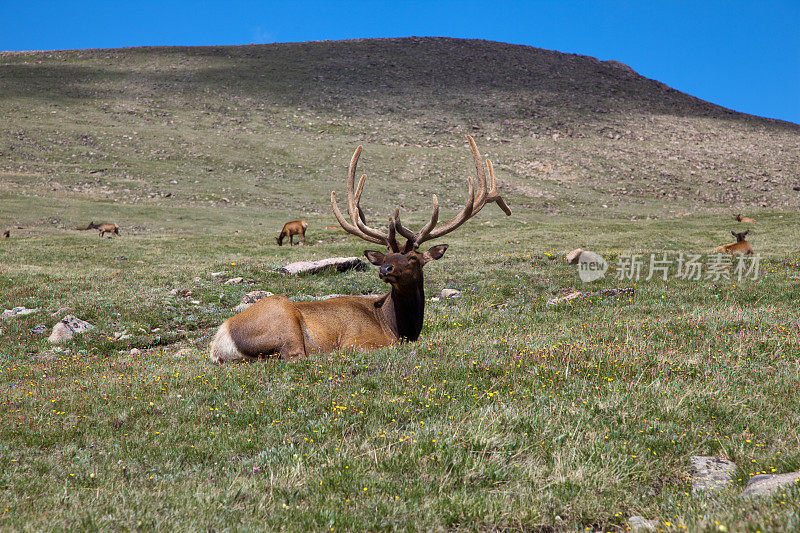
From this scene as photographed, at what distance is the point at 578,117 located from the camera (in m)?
81.6

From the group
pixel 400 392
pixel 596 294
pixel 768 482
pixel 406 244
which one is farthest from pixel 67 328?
pixel 768 482

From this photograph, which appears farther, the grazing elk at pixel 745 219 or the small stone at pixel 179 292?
the grazing elk at pixel 745 219

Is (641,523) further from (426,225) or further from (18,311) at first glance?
(18,311)

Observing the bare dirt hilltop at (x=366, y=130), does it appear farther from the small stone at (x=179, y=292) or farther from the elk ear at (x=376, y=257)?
the elk ear at (x=376, y=257)

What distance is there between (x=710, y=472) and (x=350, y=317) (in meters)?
6.29

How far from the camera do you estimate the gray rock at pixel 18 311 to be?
13317 millimetres

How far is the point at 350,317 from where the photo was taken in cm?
964

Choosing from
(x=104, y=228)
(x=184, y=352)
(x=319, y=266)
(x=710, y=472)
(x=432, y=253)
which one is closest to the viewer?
(x=710, y=472)

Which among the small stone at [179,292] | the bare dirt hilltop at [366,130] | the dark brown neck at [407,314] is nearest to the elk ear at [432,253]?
the dark brown neck at [407,314]

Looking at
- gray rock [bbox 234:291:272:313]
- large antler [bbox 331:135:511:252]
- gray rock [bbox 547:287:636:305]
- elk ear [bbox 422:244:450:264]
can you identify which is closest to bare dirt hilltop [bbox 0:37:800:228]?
gray rock [bbox 234:291:272:313]

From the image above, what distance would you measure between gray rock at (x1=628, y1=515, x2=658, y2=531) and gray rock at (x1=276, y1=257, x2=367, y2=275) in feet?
49.1

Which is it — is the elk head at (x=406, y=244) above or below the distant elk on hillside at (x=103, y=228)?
above

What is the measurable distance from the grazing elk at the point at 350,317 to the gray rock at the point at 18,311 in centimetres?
762

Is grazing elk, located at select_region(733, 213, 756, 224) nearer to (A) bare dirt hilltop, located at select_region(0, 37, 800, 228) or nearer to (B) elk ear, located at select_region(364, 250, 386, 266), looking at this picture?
(A) bare dirt hilltop, located at select_region(0, 37, 800, 228)
